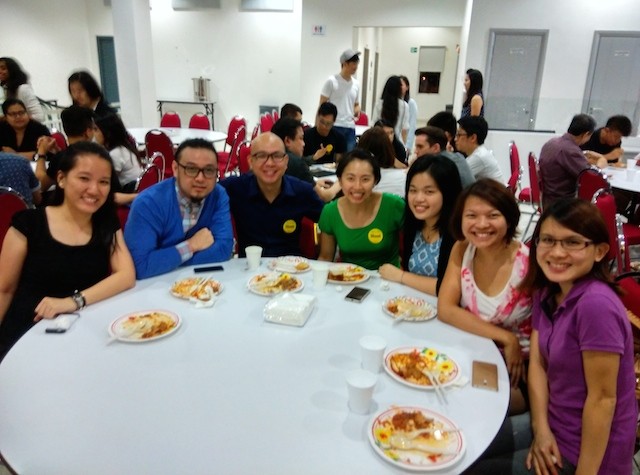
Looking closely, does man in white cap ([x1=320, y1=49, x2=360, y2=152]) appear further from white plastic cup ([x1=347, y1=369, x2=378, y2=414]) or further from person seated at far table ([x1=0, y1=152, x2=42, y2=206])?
white plastic cup ([x1=347, y1=369, x2=378, y2=414])

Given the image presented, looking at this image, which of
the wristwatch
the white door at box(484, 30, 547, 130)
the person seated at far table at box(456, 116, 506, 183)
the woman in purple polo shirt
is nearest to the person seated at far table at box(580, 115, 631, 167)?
the white door at box(484, 30, 547, 130)

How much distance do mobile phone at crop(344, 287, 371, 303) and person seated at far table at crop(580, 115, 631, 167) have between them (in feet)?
14.0

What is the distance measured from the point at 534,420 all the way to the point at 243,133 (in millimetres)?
5005

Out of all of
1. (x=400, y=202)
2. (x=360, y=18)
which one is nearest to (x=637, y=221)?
(x=400, y=202)

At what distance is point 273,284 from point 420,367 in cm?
74

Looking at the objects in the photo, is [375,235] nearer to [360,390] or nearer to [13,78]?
[360,390]

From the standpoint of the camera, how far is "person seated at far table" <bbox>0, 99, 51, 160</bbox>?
3.92 metres

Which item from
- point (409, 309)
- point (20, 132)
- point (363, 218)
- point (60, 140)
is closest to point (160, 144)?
point (60, 140)

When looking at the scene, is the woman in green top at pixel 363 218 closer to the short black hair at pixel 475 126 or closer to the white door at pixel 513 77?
the short black hair at pixel 475 126

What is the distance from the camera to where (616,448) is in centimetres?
128

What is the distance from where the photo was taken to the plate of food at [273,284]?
183cm

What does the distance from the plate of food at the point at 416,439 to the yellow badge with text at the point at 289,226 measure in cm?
153

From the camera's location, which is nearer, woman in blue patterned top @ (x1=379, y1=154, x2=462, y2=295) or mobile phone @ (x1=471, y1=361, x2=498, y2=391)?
mobile phone @ (x1=471, y1=361, x2=498, y2=391)

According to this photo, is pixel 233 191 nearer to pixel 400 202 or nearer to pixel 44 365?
pixel 400 202
